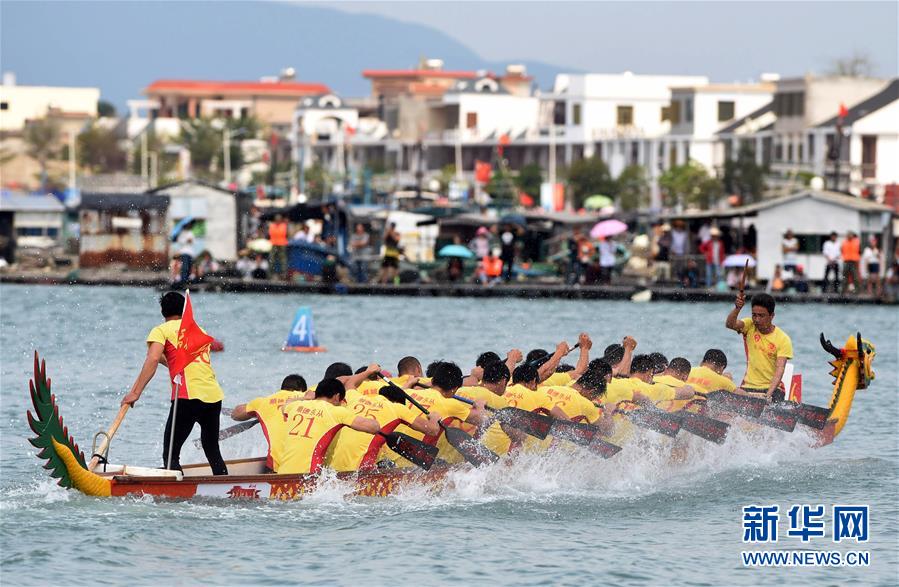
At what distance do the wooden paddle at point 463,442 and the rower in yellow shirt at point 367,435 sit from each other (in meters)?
0.24

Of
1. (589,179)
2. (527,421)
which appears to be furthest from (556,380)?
(589,179)

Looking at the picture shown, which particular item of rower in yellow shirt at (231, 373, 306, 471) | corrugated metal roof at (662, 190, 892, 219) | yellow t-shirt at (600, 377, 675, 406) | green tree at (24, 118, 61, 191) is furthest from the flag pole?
green tree at (24, 118, 61, 191)

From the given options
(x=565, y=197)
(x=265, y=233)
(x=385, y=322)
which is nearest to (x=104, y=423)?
(x=385, y=322)

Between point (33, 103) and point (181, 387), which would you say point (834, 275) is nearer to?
point (181, 387)

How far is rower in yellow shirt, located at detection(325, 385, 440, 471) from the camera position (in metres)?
15.5

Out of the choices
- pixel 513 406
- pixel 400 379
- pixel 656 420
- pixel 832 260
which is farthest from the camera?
pixel 832 260

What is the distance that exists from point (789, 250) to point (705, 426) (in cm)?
2859

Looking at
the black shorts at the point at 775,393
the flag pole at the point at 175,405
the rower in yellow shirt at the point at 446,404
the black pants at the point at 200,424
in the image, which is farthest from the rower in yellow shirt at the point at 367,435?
the black shorts at the point at 775,393

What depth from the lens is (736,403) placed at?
1866cm

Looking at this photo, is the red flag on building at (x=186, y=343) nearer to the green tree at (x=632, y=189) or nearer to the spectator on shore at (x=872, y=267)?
the spectator on shore at (x=872, y=267)

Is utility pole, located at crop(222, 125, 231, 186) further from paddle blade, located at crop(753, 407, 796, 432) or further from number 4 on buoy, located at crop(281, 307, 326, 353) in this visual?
paddle blade, located at crop(753, 407, 796, 432)

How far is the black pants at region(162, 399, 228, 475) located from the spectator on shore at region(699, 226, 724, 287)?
3083cm

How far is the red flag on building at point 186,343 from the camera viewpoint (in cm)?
1522

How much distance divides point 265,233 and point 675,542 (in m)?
47.5
